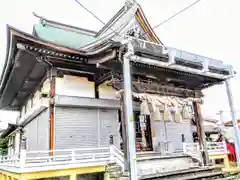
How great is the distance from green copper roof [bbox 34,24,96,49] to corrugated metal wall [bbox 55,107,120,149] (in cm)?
328

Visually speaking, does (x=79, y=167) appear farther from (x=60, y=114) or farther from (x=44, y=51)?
(x=44, y=51)

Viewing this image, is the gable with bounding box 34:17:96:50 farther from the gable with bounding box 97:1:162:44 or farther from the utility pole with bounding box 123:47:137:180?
the utility pole with bounding box 123:47:137:180

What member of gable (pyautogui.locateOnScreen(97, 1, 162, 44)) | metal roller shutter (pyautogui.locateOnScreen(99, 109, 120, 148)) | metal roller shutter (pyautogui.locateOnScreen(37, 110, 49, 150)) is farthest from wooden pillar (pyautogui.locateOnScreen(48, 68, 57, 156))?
gable (pyautogui.locateOnScreen(97, 1, 162, 44))

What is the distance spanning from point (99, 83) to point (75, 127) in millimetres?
1909

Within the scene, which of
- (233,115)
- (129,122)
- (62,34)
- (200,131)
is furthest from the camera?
(62,34)

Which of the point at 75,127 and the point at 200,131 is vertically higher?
the point at 75,127

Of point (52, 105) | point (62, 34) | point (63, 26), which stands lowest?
point (52, 105)

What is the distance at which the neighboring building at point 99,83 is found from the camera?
700 centimetres

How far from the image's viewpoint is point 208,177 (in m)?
7.29

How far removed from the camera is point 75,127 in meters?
7.79

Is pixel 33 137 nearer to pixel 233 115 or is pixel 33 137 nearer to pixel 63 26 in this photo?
pixel 63 26

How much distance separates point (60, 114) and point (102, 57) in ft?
8.12

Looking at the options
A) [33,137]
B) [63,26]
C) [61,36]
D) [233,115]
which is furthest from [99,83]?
[63,26]

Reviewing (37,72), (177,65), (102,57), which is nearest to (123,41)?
(102,57)
